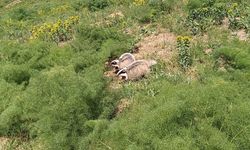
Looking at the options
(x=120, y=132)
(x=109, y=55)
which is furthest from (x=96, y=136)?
(x=109, y=55)

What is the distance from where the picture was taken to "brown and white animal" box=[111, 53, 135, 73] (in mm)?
8039

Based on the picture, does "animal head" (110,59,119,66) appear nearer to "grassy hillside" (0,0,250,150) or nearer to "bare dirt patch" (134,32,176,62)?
"grassy hillside" (0,0,250,150)

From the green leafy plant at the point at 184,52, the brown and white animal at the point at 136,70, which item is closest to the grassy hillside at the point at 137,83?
the green leafy plant at the point at 184,52

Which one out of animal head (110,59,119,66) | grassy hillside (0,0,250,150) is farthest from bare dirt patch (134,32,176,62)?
animal head (110,59,119,66)

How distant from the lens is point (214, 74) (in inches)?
268

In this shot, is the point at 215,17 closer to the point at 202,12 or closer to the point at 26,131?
the point at 202,12

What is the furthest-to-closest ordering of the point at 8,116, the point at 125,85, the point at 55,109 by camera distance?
1. the point at 125,85
2. the point at 8,116
3. the point at 55,109

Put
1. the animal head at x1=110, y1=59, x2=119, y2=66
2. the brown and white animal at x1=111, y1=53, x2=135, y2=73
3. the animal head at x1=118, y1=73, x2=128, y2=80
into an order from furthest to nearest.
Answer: the animal head at x1=110, y1=59, x2=119, y2=66 < the brown and white animal at x1=111, y1=53, x2=135, y2=73 < the animal head at x1=118, y1=73, x2=128, y2=80

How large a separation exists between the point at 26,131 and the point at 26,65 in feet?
5.84

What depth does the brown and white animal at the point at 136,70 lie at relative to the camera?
7594 mm

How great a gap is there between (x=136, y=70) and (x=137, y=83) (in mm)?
283

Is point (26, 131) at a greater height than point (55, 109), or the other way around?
point (55, 109)

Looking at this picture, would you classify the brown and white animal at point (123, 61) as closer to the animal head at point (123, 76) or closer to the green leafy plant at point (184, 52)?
the animal head at point (123, 76)

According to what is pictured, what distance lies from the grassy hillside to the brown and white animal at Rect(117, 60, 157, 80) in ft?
0.49
